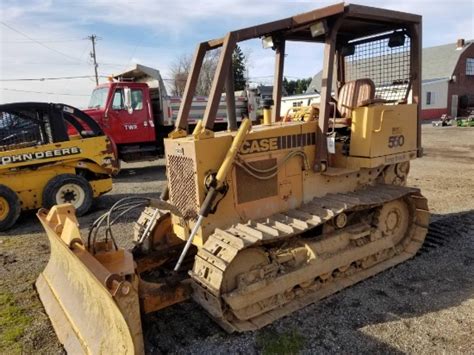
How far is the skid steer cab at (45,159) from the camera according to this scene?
7.62 meters

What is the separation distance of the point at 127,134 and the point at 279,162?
919 cm

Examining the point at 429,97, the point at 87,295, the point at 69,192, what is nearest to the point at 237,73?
the point at 429,97

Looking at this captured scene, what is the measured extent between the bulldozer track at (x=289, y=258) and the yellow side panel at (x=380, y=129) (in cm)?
50

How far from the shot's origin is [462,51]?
3672 cm

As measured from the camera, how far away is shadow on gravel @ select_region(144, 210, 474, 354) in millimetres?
3564

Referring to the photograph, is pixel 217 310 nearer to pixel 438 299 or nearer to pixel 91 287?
pixel 91 287

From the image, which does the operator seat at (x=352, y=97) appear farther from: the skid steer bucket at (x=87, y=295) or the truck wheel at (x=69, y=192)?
the truck wheel at (x=69, y=192)

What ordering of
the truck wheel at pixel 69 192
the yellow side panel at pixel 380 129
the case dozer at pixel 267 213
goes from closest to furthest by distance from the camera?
the case dozer at pixel 267 213 → the yellow side panel at pixel 380 129 → the truck wheel at pixel 69 192

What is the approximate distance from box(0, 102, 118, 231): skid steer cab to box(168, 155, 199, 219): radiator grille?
4.19 meters

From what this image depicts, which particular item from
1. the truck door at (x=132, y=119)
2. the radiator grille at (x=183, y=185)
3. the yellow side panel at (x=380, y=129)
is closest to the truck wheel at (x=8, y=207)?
the radiator grille at (x=183, y=185)

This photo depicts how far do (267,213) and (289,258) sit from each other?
0.57 metres

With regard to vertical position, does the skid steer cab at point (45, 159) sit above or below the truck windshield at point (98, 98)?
below

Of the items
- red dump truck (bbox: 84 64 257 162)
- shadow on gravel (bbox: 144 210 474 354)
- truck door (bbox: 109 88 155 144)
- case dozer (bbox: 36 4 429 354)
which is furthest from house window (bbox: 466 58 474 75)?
shadow on gravel (bbox: 144 210 474 354)

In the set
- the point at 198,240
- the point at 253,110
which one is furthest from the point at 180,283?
the point at 253,110
